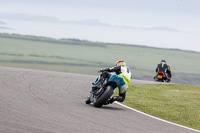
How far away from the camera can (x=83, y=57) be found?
151750 mm

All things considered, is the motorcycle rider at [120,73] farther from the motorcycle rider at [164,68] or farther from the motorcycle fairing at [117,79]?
the motorcycle rider at [164,68]

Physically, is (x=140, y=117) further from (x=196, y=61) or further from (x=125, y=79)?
(x=196, y=61)

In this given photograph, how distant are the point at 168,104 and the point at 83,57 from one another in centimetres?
13434

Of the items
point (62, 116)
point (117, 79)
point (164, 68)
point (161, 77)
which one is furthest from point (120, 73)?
point (161, 77)

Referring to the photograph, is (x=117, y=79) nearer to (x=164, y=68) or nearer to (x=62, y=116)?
(x=62, y=116)

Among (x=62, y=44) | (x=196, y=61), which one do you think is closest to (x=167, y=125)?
(x=196, y=61)

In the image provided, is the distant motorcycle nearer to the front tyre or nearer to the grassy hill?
the front tyre

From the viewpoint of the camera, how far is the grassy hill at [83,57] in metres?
121

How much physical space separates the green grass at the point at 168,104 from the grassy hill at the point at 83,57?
83.8 metres

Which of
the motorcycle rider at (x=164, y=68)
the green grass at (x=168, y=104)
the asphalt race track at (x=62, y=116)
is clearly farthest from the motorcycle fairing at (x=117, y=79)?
the motorcycle rider at (x=164, y=68)

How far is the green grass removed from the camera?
47.4ft

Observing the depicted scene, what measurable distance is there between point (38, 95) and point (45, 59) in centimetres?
12044

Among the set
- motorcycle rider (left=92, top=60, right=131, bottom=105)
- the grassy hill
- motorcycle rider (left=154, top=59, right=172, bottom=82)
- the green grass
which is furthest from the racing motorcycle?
the grassy hill

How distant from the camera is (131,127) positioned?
448 inches
